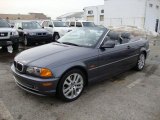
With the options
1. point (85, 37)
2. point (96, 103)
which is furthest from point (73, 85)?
point (85, 37)

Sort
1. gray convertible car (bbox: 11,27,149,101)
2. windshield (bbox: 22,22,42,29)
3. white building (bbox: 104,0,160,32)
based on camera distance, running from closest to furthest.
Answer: gray convertible car (bbox: 11,27,149,101), windshield (bbox: 22,22,42,29), white building (bbox: 104,0,160,32)

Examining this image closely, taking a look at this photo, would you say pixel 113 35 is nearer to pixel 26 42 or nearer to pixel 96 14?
pixel 26 42

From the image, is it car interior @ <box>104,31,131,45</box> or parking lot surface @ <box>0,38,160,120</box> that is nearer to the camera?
parking lot surface @ <box>0,38,160,120</box>

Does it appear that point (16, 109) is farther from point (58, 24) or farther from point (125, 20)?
point (125, 20)

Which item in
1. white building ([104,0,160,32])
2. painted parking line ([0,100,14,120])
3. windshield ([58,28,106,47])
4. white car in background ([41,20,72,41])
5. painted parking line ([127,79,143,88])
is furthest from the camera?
white building ([104,0,160,32])

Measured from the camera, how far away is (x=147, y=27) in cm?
2953

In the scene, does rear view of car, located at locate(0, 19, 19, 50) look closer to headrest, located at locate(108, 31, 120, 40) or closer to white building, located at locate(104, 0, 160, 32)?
headrest, located at locate(108, 31, 120, 40)

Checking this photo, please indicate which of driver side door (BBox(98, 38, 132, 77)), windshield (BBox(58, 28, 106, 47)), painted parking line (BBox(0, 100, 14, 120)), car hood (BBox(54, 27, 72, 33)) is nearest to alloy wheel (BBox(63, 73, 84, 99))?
driver side door (BBox(98, 38, 132, 77))

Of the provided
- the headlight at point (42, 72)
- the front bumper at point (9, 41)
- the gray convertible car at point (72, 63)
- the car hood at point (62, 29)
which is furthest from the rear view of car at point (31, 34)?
the headlight at point (42, 72)

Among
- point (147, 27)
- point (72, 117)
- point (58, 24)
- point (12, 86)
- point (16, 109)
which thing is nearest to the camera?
point (72, 117)

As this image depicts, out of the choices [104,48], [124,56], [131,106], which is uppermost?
[104,48]

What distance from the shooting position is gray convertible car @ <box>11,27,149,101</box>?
11.4 feet

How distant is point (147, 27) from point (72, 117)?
29132 millimetres

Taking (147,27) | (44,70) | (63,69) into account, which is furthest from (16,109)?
(147,27)
